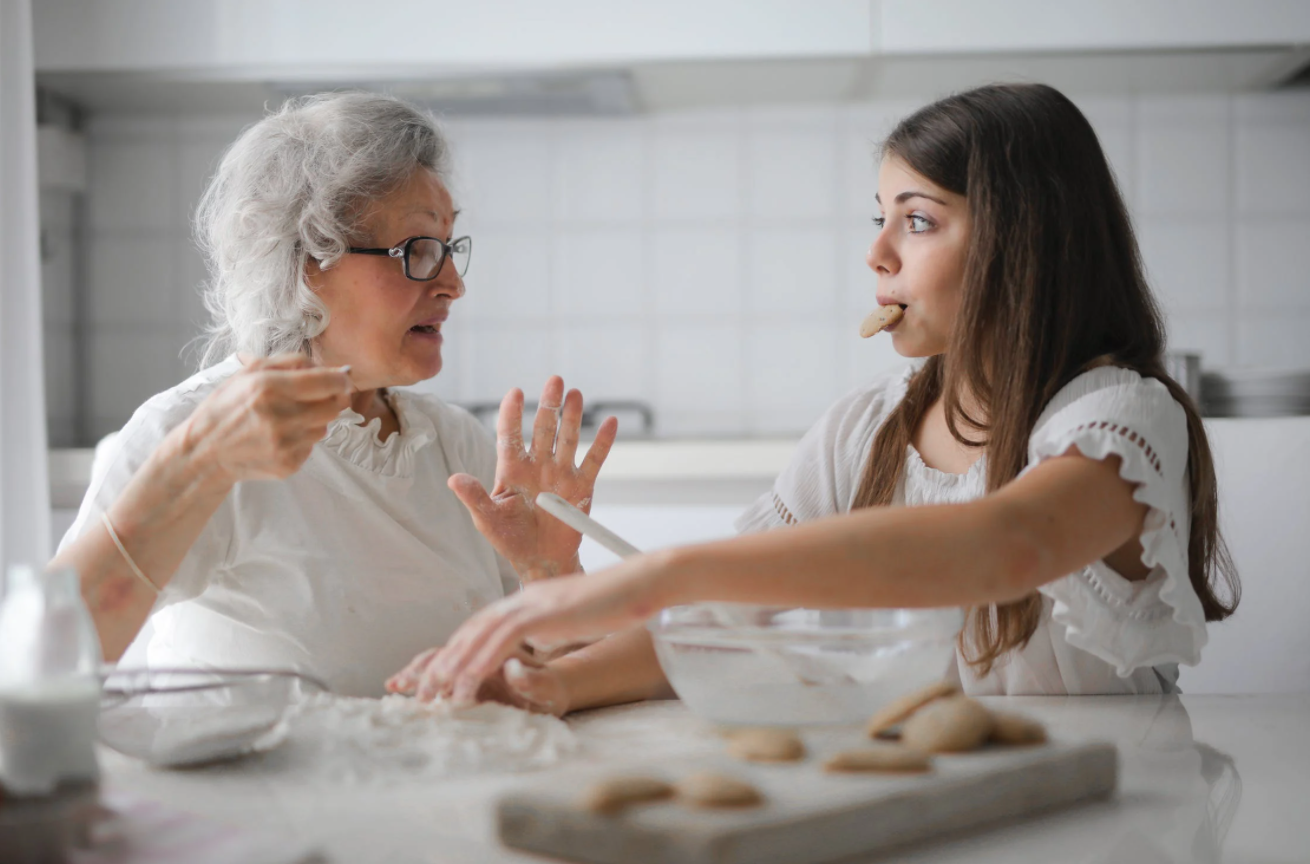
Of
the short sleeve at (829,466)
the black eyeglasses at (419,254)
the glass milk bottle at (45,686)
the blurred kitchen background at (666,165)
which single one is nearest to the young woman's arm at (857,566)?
the glass milk bottle at (45,686)

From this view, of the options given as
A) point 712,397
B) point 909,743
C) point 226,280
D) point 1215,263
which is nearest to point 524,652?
point 909,743

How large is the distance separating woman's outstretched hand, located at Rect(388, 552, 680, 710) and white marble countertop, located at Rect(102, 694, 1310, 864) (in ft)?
0.28

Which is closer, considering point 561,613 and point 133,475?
point 561,613

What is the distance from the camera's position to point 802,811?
0.59 meters

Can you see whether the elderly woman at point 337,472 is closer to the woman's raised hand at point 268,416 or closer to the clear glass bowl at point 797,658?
the woman's raised hand at point 268,416

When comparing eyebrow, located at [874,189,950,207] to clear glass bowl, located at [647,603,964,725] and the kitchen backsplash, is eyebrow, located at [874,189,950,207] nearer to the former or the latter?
clear glass bowl, located at [647,603,964,725]

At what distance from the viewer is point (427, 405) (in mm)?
1675

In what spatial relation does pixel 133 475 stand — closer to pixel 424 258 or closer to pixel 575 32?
pixel 424 258

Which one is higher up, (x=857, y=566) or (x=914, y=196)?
(x=914, y=196)

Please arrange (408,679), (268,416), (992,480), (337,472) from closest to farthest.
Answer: (408,679) → (268,416) → (992,480) → (337,472)

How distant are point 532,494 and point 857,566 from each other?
0.59 meters

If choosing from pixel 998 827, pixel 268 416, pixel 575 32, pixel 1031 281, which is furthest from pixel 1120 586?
pixel 575 32

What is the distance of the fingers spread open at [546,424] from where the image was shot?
1.36m

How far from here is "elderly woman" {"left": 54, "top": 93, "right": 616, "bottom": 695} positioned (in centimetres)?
124
